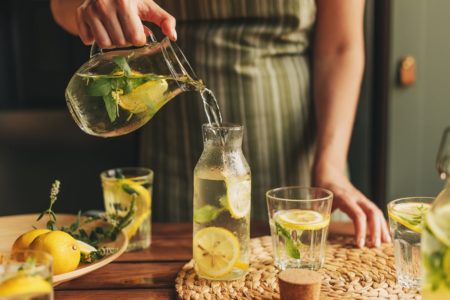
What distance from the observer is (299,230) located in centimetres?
116

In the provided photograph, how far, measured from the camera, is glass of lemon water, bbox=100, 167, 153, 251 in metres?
1.30

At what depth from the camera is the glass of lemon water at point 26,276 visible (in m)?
0.80

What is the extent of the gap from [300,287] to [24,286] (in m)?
0.41

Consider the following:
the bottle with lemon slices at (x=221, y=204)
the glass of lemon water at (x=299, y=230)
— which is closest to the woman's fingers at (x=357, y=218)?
the glass of lemon water at (x=299, y=230)

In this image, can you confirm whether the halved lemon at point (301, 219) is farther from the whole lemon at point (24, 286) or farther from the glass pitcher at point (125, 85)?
the whole lemon at point (24, 286)

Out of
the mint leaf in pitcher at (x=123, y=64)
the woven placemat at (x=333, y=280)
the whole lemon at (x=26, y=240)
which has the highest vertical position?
the mint leaf in pitcher at (x=123, y=64)

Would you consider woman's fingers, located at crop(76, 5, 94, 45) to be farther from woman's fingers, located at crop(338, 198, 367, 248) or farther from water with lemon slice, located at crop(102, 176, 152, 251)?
woman's fingers, located at crop(338, 198, 367, 248)

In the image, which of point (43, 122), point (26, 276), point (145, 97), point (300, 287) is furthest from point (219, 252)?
point (43, 122)

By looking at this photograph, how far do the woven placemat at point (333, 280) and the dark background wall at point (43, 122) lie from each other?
54.5 inches

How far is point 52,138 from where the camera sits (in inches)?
98.5

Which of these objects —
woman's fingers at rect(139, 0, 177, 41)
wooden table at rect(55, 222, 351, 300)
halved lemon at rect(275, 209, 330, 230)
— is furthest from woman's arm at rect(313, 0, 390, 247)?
woman's fingers at rect(139, 0, 177, 41)

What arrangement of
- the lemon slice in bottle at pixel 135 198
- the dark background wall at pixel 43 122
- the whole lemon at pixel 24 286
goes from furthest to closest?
the dark background wall at pixel 43 122 < the lemon slice in bottle at pixel 135 198 < the whole lemon at pixel 24 286

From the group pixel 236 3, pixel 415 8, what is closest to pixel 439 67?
pixel 415 8

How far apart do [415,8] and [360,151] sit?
537 millimetres
